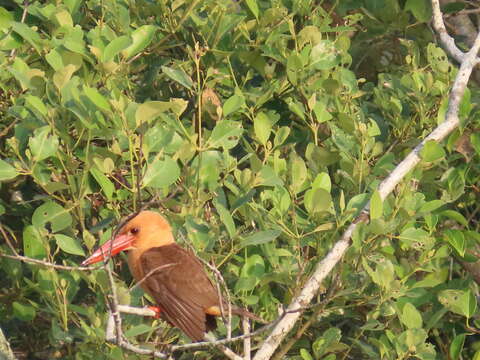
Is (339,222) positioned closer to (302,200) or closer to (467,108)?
(302,200)

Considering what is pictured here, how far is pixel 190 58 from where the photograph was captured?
4.70 meters

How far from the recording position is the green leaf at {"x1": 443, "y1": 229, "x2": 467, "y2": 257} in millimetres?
4539

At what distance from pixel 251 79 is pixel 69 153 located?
1133 millimetres

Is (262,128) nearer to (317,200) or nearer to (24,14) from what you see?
(317,200)

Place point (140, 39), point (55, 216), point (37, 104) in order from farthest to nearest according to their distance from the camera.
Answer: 1. point (140, 39)
2. point (55, 216)
3. point (37, 104)

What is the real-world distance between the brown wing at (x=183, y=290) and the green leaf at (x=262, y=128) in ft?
1.79

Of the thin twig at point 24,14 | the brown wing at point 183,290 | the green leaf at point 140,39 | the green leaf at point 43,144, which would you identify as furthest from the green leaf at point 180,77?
the thin twig at point 24,14

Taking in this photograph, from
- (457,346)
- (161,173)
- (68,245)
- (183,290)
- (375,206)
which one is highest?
Result: (161,173)

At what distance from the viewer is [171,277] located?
426cm

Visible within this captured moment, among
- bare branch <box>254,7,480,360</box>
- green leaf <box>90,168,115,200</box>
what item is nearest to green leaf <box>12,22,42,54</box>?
green leaf <box>90,168,115,200</box>

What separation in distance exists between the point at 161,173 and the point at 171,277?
0.55 m

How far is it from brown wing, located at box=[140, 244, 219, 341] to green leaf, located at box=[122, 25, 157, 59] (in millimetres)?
805

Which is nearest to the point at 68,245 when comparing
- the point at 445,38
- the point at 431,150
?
the point at 431,150

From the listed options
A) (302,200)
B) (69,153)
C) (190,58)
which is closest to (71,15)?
(190,58)
